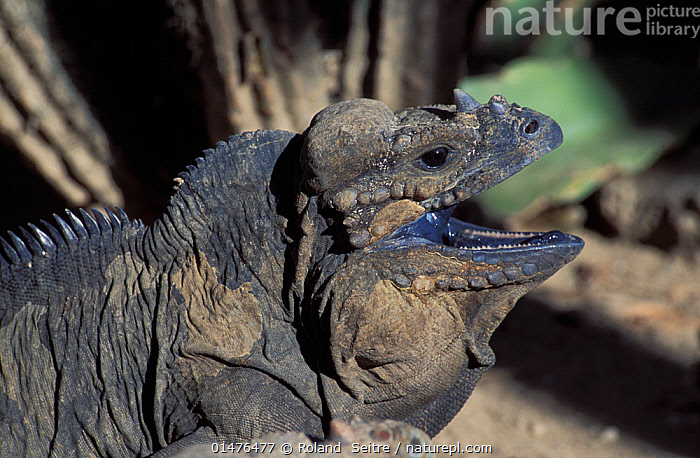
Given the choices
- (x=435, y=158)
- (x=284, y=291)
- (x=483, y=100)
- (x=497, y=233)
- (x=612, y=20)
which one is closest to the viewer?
(x=435, y=158)

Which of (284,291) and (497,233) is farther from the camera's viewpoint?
Result: (497,233)

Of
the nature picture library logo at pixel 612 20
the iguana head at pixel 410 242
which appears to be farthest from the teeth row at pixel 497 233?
the nature picture library logo at pixel 612 20

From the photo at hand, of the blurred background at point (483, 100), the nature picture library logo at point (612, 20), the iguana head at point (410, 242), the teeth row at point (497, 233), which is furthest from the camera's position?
the nature picture library logo at point (612, 20)

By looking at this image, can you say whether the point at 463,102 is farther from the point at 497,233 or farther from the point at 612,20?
the point at 612,20

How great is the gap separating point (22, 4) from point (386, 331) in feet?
11.3

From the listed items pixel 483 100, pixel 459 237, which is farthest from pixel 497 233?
pixel 483 100

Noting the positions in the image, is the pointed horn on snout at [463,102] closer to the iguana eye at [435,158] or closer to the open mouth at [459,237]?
the iguana eye at [435,158]

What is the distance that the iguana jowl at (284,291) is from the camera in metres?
2.09

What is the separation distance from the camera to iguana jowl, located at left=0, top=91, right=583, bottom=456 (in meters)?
2.09

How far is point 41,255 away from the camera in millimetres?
2438

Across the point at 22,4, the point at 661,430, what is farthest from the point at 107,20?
the point at 661,430

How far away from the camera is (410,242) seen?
6.98ft

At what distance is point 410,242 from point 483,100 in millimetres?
3608

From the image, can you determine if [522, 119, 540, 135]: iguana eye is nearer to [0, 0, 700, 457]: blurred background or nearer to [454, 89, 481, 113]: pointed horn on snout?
[454, 89, 481, 113]: pointed horn on snout
